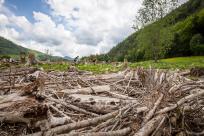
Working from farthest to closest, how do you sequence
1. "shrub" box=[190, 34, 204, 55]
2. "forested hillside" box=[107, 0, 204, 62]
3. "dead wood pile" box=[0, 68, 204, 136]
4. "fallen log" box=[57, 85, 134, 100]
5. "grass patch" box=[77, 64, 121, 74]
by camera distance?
"shrub" box=[190, 34, 204, 55] < "forested hillside" box=[107, 0, 204, 62] < "grass patch" box=[77, 64, 121, 74] < "fallen log" box=[57, 85, 134, 100] < "dead wood pile" box=[0, 68, 204, 136]

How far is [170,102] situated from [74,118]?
4.54 feet

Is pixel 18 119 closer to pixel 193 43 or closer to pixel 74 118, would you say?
pixel 74 118

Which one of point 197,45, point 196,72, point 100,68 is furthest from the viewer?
point 197,45

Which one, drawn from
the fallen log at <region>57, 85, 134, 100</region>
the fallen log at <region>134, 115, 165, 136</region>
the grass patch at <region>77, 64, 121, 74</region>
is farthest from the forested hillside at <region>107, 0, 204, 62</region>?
the fallen log at <region>134, 115, 165, 136</region>

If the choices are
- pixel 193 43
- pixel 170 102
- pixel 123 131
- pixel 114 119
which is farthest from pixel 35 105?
pixel 193 43

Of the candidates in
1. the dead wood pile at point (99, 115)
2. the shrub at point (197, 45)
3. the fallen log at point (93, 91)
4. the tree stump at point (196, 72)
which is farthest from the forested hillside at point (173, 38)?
the dead wood pile at point (99, 115)

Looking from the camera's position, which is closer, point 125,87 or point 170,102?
point 170,102

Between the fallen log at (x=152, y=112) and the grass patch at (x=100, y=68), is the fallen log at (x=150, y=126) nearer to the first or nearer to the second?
the fallen log at (x=152, y=112)

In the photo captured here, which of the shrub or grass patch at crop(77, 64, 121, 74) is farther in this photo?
the shrub

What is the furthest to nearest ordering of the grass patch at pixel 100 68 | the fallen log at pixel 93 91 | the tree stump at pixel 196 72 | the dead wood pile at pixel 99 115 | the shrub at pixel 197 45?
1. the shrub at pixel 197 45
2. the grass patch at pixel 100 68
3. the tree stump at pixel 196 72
4. the fallen log at pixel 93 91
5. the dead wood pile at pixel 99 115

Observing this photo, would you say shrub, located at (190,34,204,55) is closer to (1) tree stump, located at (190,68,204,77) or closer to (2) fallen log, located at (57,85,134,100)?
(1) tree stump, located at (190,68,204,77)

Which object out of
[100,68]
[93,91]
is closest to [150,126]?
[93,91]

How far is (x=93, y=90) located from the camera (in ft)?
20.6

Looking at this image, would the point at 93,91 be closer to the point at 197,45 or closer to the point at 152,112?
the point at 152,112
